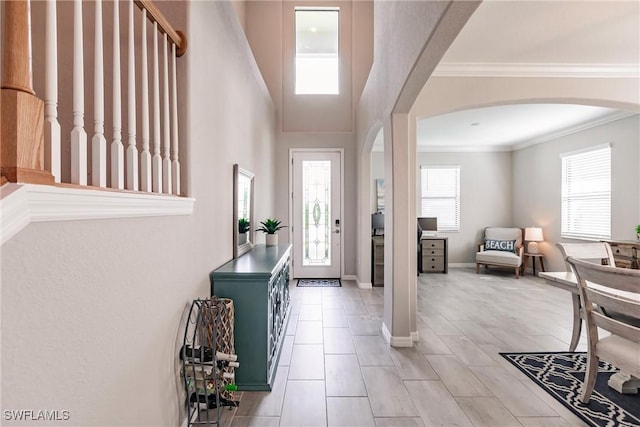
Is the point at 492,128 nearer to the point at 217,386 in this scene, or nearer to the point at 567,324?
the point at 567,324

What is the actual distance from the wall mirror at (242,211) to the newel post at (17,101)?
2074 mm

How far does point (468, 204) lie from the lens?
6.93 m

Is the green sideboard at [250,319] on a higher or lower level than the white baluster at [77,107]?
lower

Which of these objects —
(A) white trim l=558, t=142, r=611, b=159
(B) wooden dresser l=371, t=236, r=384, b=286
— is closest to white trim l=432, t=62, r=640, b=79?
(A) white trim l=558, t=142, r=611, b=159

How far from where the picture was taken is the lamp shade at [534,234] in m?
5.96

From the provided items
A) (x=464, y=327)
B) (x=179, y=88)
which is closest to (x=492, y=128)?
(x=464, y=327)

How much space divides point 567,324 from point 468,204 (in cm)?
374

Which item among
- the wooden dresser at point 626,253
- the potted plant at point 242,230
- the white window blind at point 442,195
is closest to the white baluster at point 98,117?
the potted plant at point 242,230

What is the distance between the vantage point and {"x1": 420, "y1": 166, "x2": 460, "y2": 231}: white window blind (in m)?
6.95

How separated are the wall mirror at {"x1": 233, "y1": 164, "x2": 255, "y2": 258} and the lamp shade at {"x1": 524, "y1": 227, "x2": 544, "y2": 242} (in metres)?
5.34

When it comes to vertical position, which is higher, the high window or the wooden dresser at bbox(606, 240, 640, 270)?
the high window

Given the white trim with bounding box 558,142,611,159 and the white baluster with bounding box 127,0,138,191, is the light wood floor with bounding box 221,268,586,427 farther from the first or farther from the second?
the white trim with bounding box 558,142,611,159

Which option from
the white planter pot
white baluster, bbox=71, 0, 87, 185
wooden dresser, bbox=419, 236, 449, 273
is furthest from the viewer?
wooden dresser, bbox=419, 236, 449, 273

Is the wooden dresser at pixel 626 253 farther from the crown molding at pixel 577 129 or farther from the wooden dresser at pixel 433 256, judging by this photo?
the wooden dresser at pixel 433 256
